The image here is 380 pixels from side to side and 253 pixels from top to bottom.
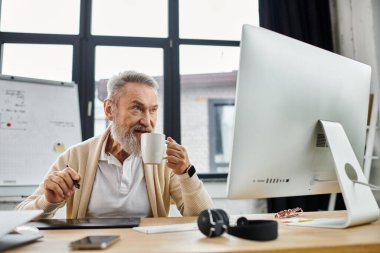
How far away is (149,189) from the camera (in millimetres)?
1429

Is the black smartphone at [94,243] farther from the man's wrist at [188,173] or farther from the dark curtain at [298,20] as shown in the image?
the dark curtain at [298,20]

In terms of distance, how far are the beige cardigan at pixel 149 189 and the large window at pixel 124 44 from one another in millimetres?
1316

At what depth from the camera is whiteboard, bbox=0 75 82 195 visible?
90.6 inches

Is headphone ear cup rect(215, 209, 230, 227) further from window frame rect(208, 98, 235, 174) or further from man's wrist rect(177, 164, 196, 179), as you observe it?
window frame rect(208, 98, 235, 174)

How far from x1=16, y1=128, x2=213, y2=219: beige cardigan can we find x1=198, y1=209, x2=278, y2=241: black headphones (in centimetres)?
52

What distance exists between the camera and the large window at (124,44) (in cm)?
288

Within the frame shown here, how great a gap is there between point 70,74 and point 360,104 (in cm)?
248

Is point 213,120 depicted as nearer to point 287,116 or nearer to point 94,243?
point 287,116

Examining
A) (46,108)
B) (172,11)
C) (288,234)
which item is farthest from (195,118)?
(288,234)

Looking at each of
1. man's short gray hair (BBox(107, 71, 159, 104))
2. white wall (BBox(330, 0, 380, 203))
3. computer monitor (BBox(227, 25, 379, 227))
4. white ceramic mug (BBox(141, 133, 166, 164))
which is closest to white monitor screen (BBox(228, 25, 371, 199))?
computer monitor (BBox(227, 25, 379, 227))

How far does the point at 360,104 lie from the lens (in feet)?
3.31

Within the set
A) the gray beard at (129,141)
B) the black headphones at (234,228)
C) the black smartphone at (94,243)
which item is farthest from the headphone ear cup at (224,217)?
the gray beard at (129,141)

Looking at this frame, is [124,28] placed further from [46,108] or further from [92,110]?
[46,108]

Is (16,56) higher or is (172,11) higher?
(172,11)
